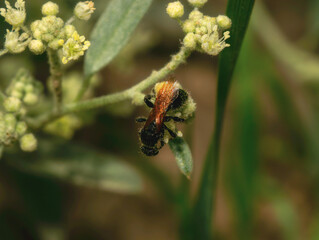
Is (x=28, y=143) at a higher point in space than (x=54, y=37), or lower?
lower

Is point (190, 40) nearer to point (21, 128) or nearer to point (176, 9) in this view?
point (176, 9)

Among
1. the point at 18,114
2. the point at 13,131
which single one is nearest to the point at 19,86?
the point at 18,114

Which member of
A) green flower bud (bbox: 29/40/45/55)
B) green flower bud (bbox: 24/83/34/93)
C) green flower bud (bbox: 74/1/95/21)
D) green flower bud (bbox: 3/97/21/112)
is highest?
green flower bud (bbox: 74/1/95/21)

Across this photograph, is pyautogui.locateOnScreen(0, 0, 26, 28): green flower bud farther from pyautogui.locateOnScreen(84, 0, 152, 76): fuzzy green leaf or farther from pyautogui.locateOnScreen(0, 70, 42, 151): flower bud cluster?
pyautogui.locateOnScreen(84, 0, 152, 76): fuzzy green leaf

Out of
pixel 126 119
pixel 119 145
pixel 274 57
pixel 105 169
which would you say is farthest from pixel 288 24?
pixel 105 169

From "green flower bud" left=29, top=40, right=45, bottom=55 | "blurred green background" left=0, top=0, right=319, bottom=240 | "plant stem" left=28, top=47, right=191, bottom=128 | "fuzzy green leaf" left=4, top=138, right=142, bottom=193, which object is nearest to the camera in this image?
"green flower bud" left=29, top=40, right=45, bottom=55

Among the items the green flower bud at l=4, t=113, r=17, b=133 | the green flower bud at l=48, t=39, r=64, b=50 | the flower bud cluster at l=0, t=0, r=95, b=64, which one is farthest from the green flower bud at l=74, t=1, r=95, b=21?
the green flower bud at l=4, t=113, r=17, b=133

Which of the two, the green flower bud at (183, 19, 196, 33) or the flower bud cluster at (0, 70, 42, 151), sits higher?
the green flower bud at (183, 19, 196, 33)

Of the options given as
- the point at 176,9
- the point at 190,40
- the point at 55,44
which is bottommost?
the point at 55,44
